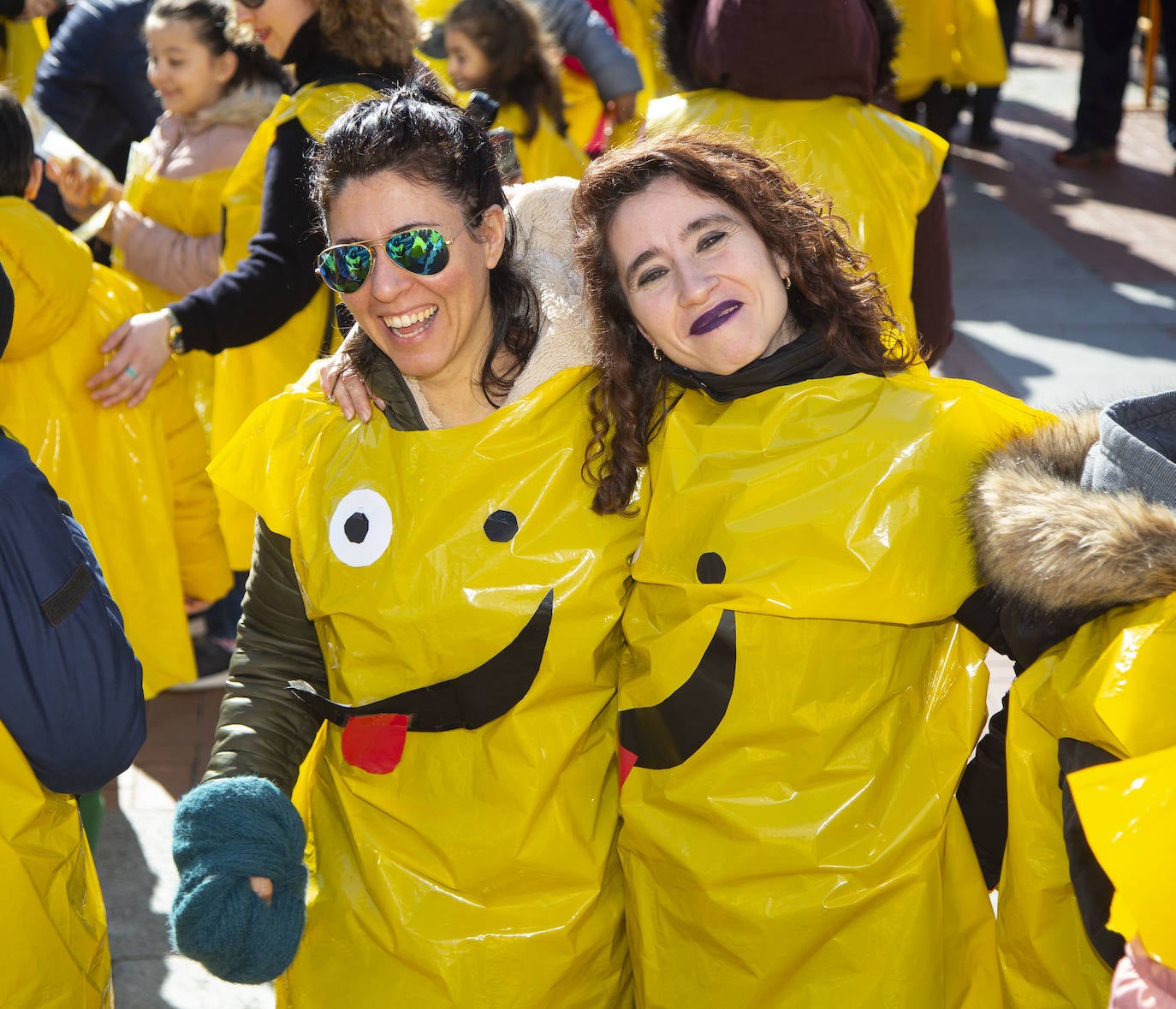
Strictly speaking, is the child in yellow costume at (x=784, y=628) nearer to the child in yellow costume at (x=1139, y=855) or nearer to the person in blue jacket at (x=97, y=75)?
the child in yellow costume at (x=1139, y=855)

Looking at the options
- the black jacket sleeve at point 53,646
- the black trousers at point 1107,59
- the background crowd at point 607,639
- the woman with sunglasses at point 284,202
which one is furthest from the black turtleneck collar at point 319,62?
the black trousers at point 1107,59

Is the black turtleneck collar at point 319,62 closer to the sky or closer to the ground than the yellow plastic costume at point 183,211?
closer to the sky

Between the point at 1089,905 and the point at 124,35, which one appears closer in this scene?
the point at 1089,905

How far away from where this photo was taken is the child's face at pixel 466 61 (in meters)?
4.79

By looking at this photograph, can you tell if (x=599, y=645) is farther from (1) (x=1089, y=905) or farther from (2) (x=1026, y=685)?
(1) (x=1089, y=905)

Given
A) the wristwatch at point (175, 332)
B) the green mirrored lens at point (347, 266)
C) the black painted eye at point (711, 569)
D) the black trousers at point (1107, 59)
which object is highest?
the green mirrored lens at point (347, 266)

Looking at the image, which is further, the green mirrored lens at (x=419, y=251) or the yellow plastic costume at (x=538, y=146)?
the yellow plastic costume at (x=538, y=146)

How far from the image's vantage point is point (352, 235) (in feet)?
6.73

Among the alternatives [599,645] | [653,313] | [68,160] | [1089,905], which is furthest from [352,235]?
[68,160]

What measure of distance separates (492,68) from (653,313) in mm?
3117

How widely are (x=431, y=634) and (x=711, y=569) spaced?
43 centimetres

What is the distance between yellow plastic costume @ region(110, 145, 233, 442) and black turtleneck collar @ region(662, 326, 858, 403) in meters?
2.42

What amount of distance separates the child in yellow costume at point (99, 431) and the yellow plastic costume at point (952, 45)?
4944 millimetres

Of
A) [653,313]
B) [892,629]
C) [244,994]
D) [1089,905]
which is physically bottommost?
[244,994]
